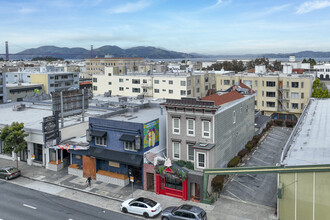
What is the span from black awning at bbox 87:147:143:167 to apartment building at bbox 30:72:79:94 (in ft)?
251

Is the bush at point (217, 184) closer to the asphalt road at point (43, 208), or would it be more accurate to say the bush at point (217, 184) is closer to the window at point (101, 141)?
the asphalt road at point (43, 208)

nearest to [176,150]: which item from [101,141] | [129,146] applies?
[129,146]

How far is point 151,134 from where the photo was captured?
34.8 metres

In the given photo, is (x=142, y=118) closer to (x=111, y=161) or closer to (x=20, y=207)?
(x=111, y=161)

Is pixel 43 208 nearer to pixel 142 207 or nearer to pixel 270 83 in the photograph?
pixel 142 207

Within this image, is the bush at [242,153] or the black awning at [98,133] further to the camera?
the bush at [242,153]

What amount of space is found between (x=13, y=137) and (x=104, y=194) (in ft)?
46.6

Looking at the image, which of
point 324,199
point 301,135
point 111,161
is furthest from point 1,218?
point 301,135

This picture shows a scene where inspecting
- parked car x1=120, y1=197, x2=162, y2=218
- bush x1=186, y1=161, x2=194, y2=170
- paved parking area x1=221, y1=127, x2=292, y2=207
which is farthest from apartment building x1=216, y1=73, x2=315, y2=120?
parked car x1=120, y1=197, x2=162, y2=218

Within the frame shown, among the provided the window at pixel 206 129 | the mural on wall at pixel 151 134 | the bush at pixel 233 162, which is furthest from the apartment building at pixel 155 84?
the window at pixel 206 129

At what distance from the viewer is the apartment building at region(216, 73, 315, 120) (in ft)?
235

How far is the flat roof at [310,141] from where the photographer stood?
93.6 feet

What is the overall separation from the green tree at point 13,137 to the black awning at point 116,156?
9.33 meters

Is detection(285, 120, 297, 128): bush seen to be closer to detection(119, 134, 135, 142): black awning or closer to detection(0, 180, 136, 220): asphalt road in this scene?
detection(119, 134, 135, 142): black awning
